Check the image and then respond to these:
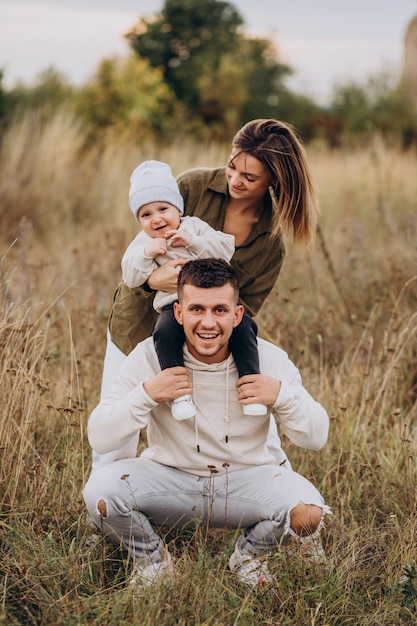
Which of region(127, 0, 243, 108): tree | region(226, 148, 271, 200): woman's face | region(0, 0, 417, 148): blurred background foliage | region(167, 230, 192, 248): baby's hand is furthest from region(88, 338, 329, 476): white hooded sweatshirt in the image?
region(127, 0, 243, 108): tree

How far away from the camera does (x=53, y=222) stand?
9711 millimetres

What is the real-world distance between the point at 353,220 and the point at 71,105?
655 centimetres

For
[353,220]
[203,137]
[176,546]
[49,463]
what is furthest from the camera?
[203,137]

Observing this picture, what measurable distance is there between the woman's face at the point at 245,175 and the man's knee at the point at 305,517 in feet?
4.35

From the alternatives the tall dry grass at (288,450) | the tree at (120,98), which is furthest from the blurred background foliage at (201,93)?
the tall dry grass at (288,450)

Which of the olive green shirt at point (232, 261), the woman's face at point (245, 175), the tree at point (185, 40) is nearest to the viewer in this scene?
the woman's face at point (245, 175)

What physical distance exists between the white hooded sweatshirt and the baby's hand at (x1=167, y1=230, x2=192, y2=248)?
42 cm

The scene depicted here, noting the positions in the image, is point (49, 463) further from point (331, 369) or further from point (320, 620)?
point (331, 369)

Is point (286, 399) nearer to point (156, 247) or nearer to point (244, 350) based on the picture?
point (244, 350)

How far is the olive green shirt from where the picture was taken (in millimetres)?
3707

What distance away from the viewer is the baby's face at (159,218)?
11.2 feet

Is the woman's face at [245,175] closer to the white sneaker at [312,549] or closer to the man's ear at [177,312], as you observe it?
the man's ear at [177,312]

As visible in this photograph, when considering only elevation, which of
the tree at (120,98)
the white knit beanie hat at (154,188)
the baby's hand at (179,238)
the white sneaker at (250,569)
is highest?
the tree at (120,98)

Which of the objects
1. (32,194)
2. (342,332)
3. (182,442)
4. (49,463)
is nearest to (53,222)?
(32,194)
